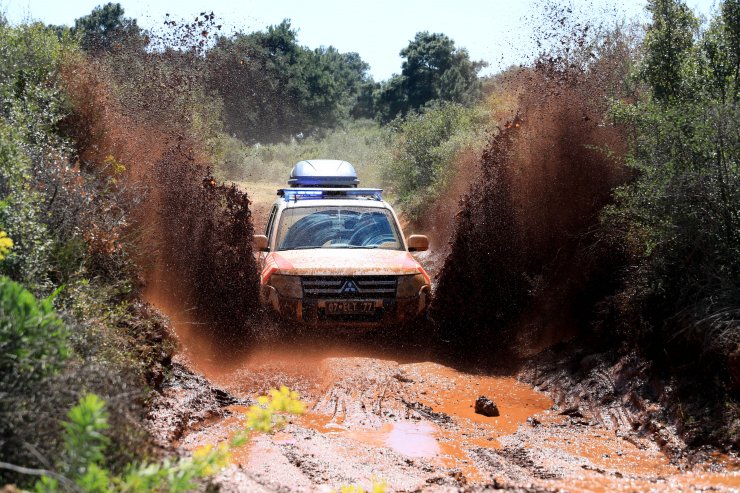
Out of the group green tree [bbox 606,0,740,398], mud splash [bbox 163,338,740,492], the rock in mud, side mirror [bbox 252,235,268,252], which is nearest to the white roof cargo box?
side mirror [bbox 252,235,268,252]

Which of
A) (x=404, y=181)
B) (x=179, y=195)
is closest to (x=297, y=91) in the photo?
(x=404, y=181)

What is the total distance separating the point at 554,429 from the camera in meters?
7.73

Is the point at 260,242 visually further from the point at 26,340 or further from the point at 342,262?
the point at 26,340

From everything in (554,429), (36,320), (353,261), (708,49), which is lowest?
(554,429)

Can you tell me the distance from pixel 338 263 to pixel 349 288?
388mm

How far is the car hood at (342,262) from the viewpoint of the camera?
10031mm

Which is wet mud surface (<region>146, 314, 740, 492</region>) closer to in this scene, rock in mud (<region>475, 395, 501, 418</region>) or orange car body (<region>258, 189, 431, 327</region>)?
rock in mud (<region>475, 395, 501, 418</region>)

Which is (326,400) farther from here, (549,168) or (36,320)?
(549,168)

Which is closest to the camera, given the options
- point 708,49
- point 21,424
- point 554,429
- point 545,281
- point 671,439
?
point 21,424

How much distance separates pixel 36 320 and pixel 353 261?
6638 millimetres

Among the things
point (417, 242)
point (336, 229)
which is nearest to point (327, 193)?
point (336, 229)

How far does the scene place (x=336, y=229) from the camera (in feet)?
36.8

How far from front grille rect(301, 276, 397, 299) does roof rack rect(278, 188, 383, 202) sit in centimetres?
174

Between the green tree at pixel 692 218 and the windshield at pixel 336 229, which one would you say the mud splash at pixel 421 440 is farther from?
the windshield at pixel 336 229
